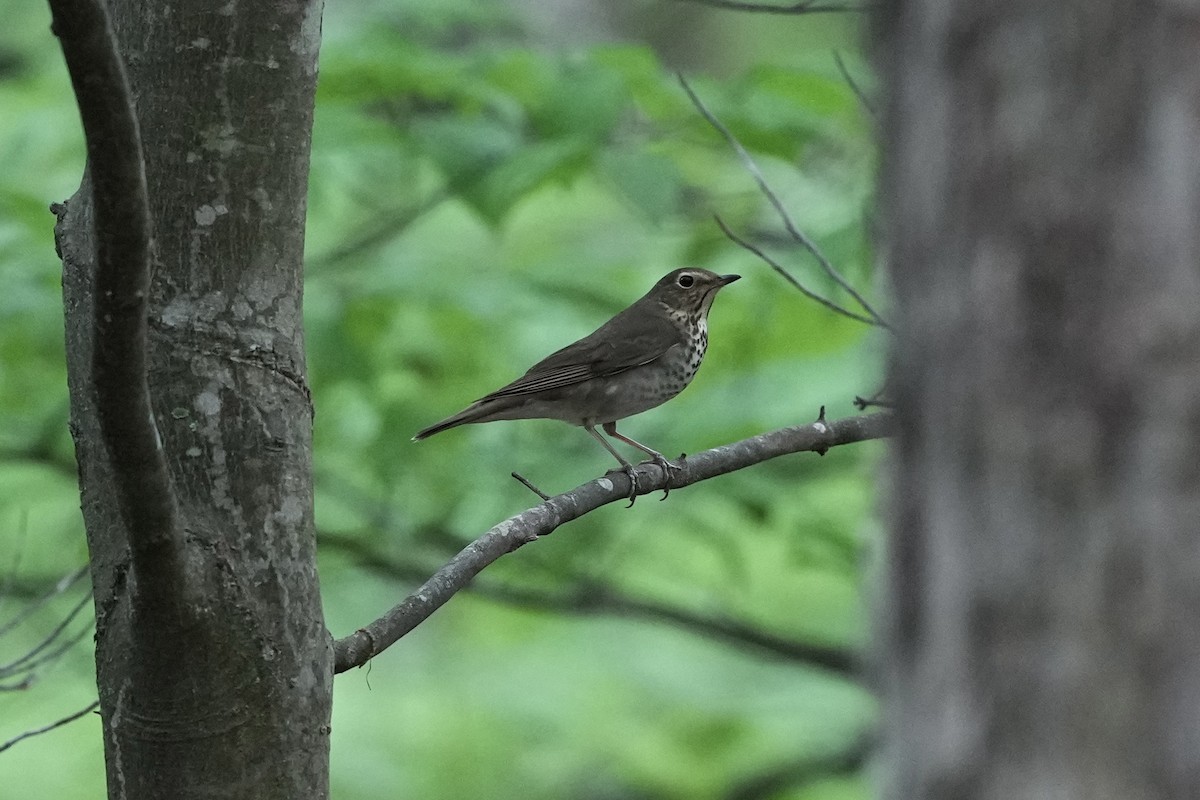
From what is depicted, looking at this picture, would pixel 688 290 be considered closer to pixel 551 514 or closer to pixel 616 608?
pixel 616 608

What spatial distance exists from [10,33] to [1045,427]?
7.10m

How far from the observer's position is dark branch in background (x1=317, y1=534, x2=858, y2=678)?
5.73 metres

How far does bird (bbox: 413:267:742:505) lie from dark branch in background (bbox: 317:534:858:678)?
68cm

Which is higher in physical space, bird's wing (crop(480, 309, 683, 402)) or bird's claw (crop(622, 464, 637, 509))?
bird's wing (crop(480, 309, 683, 402))

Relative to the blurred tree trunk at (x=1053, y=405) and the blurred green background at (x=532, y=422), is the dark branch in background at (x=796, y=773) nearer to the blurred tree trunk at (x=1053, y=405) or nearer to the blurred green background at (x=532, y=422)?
the blurred green background at (x=532, y=422)

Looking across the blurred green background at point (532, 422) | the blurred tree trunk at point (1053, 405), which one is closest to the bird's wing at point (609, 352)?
the blurred green background at point (532, 422)

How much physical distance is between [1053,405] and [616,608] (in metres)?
4.59

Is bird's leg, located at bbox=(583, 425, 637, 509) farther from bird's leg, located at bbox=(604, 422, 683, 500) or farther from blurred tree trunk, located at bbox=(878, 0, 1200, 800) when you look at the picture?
blurred tree trunk, located at bbox=(878, 0, 1200, 800)

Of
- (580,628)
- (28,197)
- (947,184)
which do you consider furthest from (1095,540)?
(580,628)

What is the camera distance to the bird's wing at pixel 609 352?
584cm

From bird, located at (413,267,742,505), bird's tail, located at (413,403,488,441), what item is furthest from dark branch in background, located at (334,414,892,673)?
bird, located at (413,267,742,505)

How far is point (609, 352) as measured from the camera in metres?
6.07

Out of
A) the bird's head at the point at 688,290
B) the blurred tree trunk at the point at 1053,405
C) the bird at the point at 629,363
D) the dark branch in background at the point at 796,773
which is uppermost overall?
the bird's head at the point at 688,290

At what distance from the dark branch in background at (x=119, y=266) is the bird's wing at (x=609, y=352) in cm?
367
